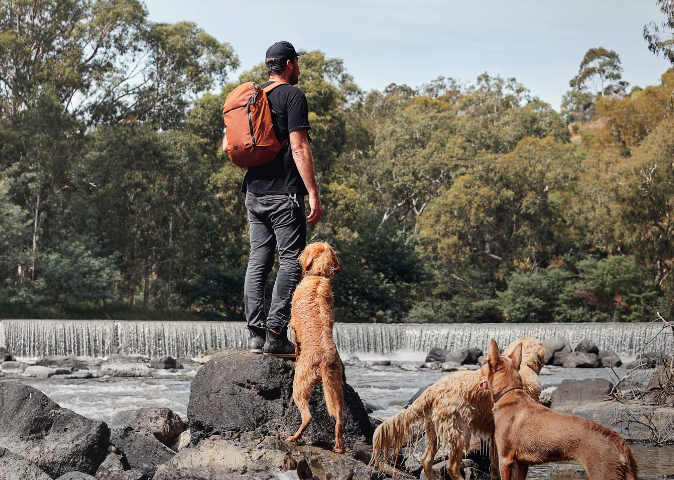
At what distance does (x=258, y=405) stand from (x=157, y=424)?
2665 mm

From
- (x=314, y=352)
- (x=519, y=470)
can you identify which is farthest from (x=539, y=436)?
(x=314, y=352)

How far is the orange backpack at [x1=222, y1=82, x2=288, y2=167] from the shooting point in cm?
531

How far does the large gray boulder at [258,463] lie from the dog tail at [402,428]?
16 centimetres

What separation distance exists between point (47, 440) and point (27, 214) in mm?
27024

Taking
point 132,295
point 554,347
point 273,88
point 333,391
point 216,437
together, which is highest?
point 273,88

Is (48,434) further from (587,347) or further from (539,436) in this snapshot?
(587,347)

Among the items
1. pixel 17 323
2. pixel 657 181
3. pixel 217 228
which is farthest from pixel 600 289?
pixel 17 323

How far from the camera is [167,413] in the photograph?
7938 mm

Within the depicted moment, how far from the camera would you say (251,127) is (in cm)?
532

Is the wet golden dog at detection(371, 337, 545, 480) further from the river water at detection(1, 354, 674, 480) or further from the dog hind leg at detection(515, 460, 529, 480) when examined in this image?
the river water at detection(1, 354, 674, 480)

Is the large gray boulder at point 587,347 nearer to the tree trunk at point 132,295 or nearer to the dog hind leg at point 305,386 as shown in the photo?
the dog hind leg at point 305,386

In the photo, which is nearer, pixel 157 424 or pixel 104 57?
pixel 157 424

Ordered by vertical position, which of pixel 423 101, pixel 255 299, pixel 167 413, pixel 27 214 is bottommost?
pixel 167 413

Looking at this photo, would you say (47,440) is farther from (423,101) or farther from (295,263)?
(423,101)
